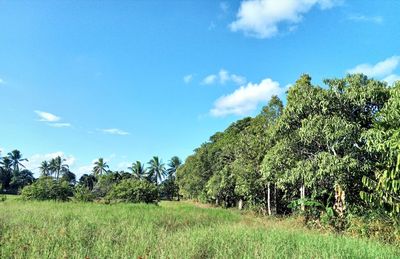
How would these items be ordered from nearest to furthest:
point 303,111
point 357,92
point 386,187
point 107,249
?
point 107,249
point 386,187
point 357,92
point 303,111

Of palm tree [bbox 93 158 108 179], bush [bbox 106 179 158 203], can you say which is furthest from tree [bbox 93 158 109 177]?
bush [bbox 106 179 158 203]

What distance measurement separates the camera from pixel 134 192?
90.1ft

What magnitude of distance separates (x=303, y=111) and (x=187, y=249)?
334 inches

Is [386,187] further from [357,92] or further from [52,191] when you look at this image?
[52,191]

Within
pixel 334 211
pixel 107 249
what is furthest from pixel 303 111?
pixel 107 249

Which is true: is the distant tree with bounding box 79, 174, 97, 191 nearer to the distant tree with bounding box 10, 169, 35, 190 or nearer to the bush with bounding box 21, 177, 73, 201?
the distant tree with bounding box 10, 169, 35, 190

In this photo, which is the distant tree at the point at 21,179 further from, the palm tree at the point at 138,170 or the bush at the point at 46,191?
the bush at the point at 46,191

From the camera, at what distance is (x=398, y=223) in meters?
8.96

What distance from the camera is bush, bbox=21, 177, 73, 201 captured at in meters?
23.4

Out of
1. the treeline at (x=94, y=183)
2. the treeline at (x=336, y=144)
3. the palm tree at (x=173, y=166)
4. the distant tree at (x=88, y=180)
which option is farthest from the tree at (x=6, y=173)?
the treeline at (x=336, y=144)

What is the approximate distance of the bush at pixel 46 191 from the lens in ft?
76.9

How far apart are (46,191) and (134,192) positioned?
22.9 ft

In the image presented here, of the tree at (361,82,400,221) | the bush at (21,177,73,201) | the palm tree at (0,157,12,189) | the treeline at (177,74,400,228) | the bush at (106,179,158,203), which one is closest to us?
the tree at (361,82,400,221)

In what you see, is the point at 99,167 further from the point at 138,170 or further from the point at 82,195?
the point at 82,195
